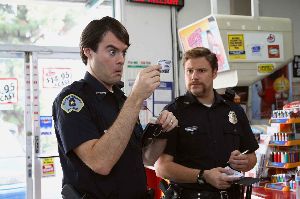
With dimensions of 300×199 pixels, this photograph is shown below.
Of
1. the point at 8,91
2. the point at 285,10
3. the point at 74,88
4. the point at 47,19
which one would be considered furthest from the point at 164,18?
Answer: the point at 74,88

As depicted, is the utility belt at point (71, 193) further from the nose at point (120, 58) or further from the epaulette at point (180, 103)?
the epaulette at point (180, 103)

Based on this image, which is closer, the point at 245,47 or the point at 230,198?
the point at 230,198

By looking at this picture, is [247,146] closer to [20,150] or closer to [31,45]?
[31,45]

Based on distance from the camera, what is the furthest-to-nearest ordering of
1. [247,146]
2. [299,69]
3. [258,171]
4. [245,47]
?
[299,69] → [245,47] → [258,171] → [247,146]

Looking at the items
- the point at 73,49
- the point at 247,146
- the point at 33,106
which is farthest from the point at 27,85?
the point at 247,146

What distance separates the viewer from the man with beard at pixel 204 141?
2.28m

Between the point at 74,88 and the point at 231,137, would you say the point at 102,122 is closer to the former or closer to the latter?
the point at 74,88

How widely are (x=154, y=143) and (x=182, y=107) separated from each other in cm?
72

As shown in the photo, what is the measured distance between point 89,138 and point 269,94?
3.28m

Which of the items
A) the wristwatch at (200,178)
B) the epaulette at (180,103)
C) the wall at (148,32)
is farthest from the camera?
the wall at (148,32)

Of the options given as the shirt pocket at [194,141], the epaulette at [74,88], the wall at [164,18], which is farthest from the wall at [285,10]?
the epaulette at [74,88]

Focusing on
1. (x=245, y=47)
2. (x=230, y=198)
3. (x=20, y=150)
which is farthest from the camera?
(x=20, y=150)

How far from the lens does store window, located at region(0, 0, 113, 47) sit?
476 centimetres

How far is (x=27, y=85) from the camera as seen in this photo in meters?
4.70
